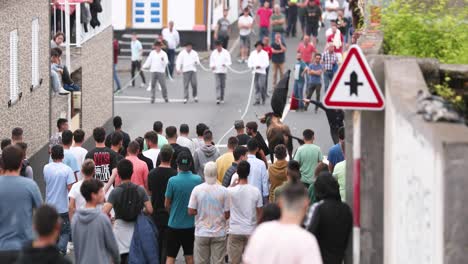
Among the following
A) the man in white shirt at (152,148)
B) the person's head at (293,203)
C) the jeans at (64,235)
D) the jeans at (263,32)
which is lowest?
the jeans at (64,235)

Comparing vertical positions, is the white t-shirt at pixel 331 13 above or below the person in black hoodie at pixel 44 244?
above

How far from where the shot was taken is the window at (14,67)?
21797mm

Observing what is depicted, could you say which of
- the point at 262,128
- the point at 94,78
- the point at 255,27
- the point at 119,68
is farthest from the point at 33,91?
the point at 255,27

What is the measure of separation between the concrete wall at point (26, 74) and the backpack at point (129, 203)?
6.88 m

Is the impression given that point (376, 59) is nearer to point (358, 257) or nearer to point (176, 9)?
point (358, 257)

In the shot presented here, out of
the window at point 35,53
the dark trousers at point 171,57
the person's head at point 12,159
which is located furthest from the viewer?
the dark trousers at point 171,57

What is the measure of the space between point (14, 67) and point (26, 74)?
94 centimetres

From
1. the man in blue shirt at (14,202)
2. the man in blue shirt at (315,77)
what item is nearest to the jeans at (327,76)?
the man in blue shirt at (315,77)

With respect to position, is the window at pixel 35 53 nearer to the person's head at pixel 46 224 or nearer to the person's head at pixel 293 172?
the person's head at pixel 293 172

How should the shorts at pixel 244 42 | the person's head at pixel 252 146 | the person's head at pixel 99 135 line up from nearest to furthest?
the person's head at pixel 252 146
the person's head at pixel 99 135
the shorts at pixel 244 42

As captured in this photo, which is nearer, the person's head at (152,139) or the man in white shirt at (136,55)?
the person's head at (152,139)

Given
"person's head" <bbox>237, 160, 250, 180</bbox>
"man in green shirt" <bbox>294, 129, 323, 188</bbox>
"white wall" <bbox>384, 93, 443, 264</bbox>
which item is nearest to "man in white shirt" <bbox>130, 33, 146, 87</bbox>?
"man in green shirt" <bbox>294, 129, 323, 188</bbox>

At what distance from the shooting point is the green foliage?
14336mm

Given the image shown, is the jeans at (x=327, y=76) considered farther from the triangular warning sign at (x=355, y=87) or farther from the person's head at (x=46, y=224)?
the person's head at (x=46, y=224)
